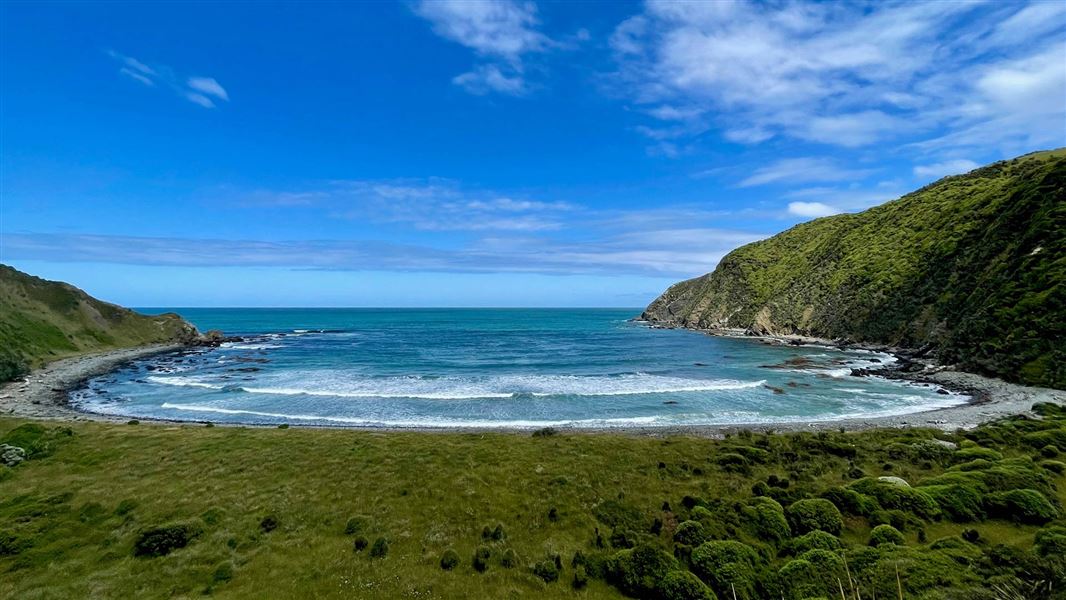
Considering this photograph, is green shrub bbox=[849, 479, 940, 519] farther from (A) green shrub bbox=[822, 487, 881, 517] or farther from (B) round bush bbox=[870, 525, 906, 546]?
(B) round bush bbox=[870, 525, 906, 546]

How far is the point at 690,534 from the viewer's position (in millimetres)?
18250

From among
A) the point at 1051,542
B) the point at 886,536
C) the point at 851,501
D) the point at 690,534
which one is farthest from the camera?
the point at 851,501


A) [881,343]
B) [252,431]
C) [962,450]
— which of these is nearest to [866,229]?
[881,343]

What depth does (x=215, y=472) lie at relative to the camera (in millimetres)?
24969

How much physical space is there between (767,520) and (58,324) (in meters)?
123

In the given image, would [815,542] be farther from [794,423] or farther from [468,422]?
[468,422]

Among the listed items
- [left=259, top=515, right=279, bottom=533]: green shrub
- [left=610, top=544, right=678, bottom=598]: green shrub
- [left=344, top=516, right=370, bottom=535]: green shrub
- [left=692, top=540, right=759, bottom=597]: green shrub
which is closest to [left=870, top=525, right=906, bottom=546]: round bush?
[left=692, top=540, right=759, bottom=597]: green shrub

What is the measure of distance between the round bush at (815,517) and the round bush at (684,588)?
20.2 ft

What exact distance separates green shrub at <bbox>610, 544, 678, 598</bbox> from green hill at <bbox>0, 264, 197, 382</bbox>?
276 ft

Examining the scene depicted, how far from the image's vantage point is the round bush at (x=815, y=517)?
18547mm

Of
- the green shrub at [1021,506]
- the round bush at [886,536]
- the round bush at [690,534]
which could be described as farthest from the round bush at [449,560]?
the green shrub at [1021,506]

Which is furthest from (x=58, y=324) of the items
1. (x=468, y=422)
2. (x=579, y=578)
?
(x=579, y=578)

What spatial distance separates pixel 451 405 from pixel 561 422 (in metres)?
13.2

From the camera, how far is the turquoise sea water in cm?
4434
